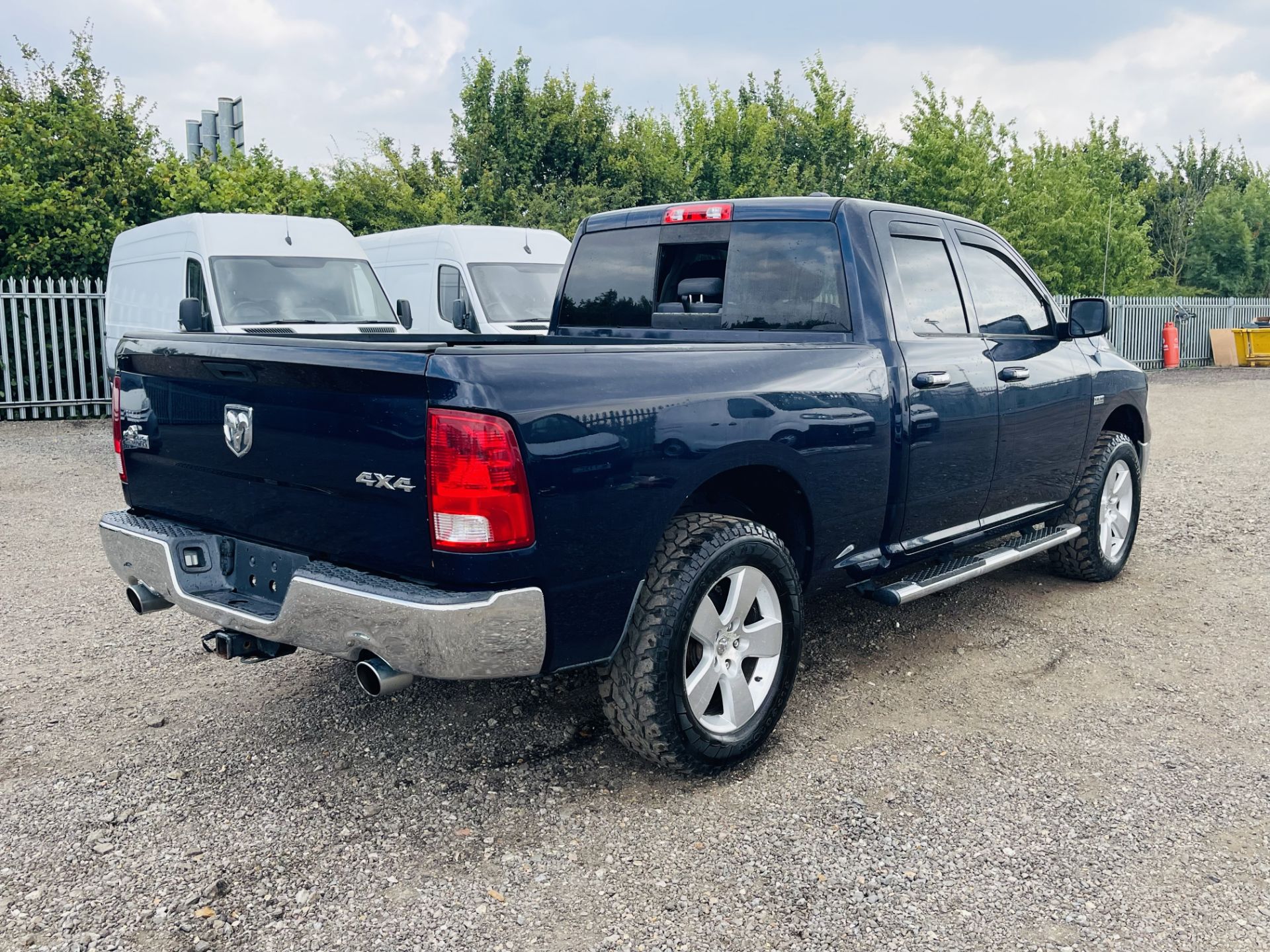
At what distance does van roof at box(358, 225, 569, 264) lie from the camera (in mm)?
11789

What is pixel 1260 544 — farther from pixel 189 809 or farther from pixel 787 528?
pixel 189 809

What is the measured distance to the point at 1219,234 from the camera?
35.2 m

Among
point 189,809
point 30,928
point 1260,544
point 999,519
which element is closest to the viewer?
point 30,928

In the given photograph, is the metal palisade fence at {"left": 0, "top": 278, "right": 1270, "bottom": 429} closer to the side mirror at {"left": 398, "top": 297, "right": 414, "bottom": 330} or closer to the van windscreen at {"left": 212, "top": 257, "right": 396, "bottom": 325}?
the van windscreen at {"left": 212, "top": 257, "right": 396, "bottom": 325}

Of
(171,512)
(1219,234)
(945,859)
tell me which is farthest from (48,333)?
(1219,234)

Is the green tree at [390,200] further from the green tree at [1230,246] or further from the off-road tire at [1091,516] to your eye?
the green tree at [1230,246]

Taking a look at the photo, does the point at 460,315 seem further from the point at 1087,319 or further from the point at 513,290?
Answer: the point at 1087,319

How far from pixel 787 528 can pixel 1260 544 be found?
460cm

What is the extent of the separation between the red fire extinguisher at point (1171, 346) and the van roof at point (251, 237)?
19.8 m

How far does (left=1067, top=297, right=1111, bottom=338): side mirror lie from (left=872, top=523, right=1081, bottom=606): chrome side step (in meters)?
1.01

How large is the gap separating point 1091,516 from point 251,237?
317 inches

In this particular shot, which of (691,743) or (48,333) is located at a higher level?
(48,333)

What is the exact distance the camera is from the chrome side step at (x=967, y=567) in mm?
4320

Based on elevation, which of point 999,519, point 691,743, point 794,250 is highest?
point 794,250
